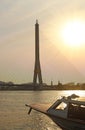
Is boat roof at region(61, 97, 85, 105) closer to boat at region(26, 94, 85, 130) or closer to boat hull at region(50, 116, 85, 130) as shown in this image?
boat at region(26, 94, 85, 130)

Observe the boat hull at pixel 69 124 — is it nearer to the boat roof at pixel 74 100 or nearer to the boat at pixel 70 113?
the boat at pixel 70 113

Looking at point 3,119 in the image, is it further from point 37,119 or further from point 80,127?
point 80,127

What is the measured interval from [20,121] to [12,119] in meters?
2.48

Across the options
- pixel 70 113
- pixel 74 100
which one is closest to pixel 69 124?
pixel 70 113

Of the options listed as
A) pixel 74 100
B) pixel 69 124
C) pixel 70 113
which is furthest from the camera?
pixel 69 124

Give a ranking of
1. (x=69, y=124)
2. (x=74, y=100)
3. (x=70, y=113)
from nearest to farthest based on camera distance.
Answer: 1. (x=74, y=100)
2. (x=70, y=113)
3. (x=69, y=124)

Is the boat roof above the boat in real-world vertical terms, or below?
above

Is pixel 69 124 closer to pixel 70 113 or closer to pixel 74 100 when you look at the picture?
pixel 70 113

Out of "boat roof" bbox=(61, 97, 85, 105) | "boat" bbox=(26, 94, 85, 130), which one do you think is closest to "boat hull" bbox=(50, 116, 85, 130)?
"boat" bbox=(26, 94, 85, 130)

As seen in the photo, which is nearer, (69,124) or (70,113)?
(70,113)

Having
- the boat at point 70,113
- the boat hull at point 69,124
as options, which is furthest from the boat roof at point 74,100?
the boat hull at point 69,124

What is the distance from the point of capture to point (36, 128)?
4425 centimetres

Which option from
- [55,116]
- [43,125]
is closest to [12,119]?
[43,125]

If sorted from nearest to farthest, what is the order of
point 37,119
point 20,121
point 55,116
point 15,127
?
1. point 55,116
2. point 15,127
3. point 20,121
4. point 37,119
